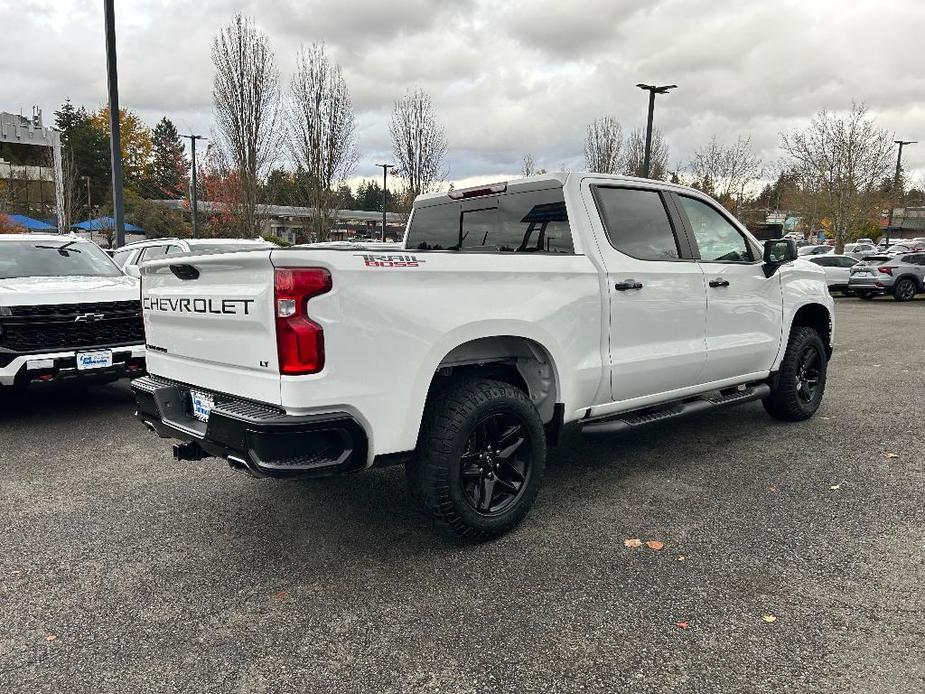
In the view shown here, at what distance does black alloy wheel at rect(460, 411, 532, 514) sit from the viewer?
3.49 m

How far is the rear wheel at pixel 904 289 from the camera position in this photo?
21.0 m

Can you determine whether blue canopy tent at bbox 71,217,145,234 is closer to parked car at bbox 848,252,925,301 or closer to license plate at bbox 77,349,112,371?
license plate at bbox 77,349,112,371

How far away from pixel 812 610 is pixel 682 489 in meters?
1.50

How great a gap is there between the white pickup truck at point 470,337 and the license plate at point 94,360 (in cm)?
239

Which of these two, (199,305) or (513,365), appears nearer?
(199,305)

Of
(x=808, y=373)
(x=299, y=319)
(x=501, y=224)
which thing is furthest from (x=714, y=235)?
(x=299, y=319)

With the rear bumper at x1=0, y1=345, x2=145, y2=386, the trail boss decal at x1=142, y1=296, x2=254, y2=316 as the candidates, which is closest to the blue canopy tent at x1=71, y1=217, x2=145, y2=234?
the rear bumper at x1=0, y1=345, x2=145, y2=386

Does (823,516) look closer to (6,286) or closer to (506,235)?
(506,235)

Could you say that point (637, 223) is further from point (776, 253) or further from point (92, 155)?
point (92, 155)

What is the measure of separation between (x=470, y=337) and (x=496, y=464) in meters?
0.71

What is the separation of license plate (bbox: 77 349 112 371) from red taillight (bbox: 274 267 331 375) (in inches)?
155

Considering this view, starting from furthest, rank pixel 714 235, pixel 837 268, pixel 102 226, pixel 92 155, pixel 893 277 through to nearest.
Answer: pixel 92 155, pixel 102 226, pixel 837 268, pixel 893 277, pixel 714 235

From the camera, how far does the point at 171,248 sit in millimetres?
10477

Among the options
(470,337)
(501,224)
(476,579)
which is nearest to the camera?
(476,579)
